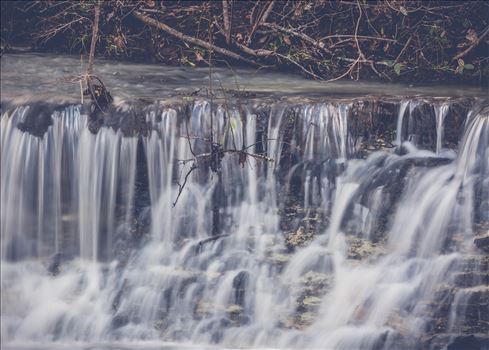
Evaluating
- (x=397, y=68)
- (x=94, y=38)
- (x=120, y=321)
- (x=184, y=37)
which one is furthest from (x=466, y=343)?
(x=184, y=37)

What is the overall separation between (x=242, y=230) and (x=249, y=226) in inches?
2.3

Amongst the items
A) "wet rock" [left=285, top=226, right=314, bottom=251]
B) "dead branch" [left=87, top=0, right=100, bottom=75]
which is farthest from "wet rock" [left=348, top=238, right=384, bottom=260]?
"dead branch" [left=87, top=0, right=100, bottom=75]

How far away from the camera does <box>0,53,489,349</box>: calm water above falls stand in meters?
5.79

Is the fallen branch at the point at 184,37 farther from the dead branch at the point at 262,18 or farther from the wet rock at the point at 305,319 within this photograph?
the wet rock at the point at 305,319

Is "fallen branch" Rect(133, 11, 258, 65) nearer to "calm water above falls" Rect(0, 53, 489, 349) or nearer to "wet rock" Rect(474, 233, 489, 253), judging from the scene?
"calm water above falls" Rect(0, 53, 489, 349)

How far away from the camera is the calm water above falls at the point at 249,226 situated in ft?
19.0

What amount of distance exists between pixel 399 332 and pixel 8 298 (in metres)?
2.80

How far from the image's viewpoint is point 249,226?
6.11 meters

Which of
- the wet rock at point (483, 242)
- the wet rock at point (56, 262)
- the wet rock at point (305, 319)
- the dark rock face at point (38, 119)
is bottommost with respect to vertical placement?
the wet rock at point (305, 319)

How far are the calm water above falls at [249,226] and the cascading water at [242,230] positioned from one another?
0.03 feet

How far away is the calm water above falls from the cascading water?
1cm

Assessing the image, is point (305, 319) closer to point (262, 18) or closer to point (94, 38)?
point (94, 38)

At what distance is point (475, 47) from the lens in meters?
7.29

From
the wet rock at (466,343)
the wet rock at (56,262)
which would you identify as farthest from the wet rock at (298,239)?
the wet rock at (56,262)
